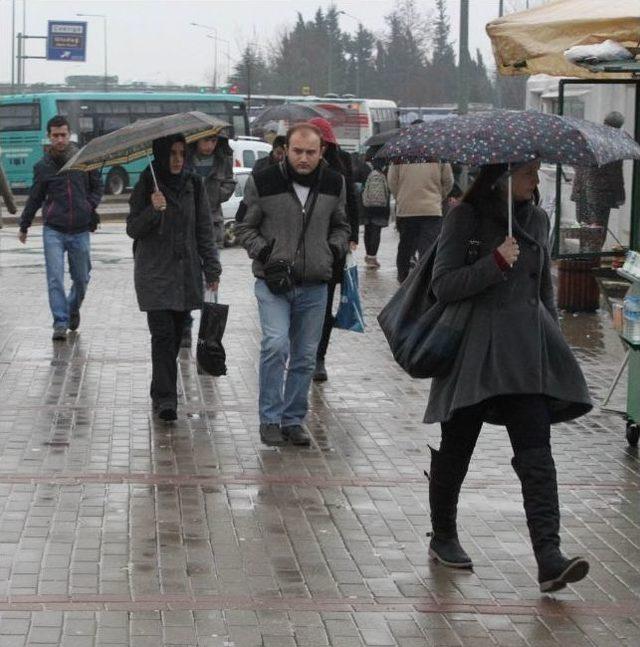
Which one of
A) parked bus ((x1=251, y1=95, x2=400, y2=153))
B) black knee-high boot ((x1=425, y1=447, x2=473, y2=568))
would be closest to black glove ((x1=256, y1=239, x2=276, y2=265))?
black knee-high boot ((x1=425, y1=447, x2=473, y2=568))

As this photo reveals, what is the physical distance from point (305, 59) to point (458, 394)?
100082 mm

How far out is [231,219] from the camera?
24.6 meters

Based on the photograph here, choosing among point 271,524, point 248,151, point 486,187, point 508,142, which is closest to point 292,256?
point 271,524

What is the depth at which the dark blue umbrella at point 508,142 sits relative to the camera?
5402 millimetres

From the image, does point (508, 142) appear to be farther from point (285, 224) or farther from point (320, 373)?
point (320, 373)

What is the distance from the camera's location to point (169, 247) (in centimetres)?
885

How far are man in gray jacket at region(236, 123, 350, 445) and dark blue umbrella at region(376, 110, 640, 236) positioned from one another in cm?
233

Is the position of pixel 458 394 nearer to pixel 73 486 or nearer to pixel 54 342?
pixel 73 486

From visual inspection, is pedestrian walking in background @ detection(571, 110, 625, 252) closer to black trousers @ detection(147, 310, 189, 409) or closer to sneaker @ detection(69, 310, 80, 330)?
sneaker @ detection(69, 310, 80, 330)

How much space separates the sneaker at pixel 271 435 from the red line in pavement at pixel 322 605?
2.66 metres

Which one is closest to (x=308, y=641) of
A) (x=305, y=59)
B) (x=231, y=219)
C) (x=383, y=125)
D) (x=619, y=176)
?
(x=619, y=176)

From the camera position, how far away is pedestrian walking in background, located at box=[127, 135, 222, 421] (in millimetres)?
8797

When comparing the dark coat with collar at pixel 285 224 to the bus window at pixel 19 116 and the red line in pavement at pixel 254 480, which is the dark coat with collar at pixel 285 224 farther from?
the bus window at pixel 19 116

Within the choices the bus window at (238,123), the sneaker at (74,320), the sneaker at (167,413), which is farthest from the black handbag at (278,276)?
the bus window at (238,123)
